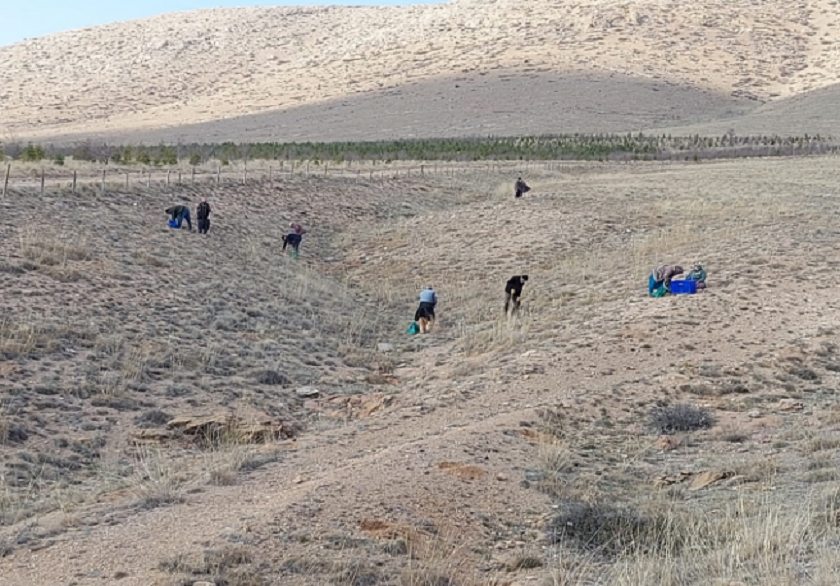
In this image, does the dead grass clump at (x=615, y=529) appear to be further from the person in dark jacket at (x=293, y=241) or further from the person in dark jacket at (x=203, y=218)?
the person in dark jacket at (x=293, y=241)

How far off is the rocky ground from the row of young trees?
2033cm

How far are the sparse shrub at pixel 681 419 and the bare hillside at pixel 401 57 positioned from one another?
77.5m

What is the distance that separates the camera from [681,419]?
1384cm

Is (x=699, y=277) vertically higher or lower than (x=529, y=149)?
lower

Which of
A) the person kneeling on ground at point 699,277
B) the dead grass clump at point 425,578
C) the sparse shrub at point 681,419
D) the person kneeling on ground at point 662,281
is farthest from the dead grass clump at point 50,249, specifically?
the dead grass clump at point 425,578

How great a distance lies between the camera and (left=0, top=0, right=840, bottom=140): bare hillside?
360 feet

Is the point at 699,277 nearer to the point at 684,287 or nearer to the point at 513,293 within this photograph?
the point at 684,287

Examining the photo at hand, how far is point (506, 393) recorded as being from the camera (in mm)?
15641

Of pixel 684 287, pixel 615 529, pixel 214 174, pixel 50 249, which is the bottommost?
pixel 615 529

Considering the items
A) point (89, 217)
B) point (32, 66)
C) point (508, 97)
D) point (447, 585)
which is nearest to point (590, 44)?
point (508, 97)

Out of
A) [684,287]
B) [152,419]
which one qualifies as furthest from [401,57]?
[152,419]

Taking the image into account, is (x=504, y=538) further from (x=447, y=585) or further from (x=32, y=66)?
(x=32, y=66)

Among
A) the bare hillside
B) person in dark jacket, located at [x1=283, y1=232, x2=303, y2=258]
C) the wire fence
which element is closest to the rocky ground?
person in dark jacket, located at [x1=283, y1=232, x2=303, y2=258]

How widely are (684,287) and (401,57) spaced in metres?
103
